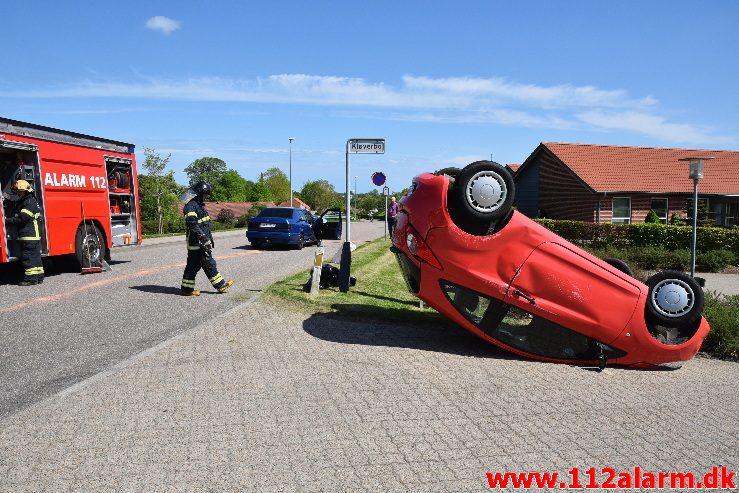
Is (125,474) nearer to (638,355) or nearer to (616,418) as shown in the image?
(616,418)

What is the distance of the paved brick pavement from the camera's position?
324 centimetres

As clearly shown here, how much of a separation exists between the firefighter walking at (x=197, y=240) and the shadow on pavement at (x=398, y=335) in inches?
102

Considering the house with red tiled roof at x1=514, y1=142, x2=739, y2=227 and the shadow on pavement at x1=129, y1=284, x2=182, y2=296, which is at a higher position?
the house with red tiled roof at x1=514, y1=142, x2=739, y2=227

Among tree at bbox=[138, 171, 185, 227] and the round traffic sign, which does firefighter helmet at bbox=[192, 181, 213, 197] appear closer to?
the round traffic sign

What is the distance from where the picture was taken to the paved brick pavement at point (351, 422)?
3.24m

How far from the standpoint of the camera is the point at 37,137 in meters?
11.1

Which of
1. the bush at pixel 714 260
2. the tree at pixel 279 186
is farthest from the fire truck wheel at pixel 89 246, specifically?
the tree at pixel 279 186

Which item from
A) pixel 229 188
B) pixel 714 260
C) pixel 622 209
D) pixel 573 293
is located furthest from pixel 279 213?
pixel 229 188

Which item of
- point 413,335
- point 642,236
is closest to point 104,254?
point 413,335

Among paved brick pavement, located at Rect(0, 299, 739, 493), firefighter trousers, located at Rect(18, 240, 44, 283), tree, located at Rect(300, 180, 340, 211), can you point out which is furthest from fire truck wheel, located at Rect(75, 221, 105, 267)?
tree, located at Rect(300, 180, 340, 211)

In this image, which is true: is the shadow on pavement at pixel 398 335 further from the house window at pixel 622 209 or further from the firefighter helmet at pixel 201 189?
the house window at pixel 622 209

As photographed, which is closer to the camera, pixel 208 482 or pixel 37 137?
pixel 208 482

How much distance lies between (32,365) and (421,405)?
3.79 meters

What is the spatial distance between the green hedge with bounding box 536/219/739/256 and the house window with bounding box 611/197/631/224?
7.45 metres
